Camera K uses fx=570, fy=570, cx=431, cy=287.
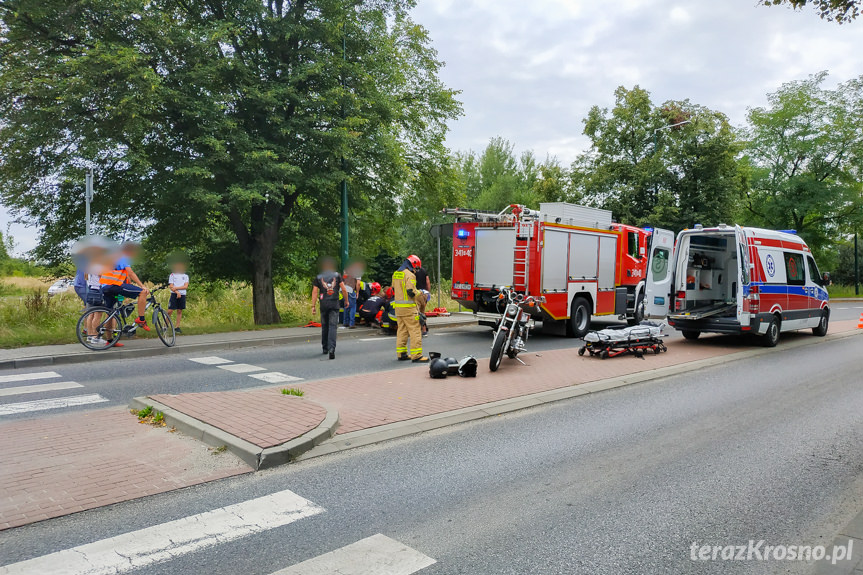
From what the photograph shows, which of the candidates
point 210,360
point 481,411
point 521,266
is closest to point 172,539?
point 481,411

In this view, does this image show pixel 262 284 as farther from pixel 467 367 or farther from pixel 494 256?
pixel 467 367

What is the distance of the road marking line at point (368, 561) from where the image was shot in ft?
10.3

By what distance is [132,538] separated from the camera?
3488mm

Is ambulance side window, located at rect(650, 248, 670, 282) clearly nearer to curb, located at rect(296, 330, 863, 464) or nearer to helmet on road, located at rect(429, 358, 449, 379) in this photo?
curb, located at rect(296, 330, 863, 464)

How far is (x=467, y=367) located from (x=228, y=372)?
13.0 feet

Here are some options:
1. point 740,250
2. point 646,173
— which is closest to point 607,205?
point 646,173

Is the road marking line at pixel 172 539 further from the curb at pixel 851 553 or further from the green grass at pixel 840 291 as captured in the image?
the green grass at pixel 840 291

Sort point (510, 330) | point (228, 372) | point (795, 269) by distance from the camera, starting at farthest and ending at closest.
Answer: point (795, 269) < point (510, 330) < point (228, 372)

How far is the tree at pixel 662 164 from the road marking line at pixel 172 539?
29.4 metres

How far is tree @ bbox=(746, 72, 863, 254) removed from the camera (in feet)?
120

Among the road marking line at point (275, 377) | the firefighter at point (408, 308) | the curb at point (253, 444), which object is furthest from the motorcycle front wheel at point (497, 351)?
the curb at point (253, 444)

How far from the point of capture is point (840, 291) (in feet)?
146

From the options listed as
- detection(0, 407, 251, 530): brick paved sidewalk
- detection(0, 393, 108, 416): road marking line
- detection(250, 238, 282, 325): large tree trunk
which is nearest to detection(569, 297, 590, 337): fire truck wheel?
detection(250, 238, 282, 325): large tree trunk

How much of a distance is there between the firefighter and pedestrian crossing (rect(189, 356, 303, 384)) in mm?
2179
